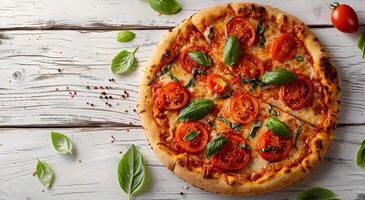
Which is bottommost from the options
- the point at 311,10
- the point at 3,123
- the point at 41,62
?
the point at 3,123

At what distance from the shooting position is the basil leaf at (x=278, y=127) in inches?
161

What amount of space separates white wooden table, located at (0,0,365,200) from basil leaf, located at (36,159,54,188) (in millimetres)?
40

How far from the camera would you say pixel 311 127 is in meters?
4.18

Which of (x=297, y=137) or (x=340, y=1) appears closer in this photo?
(x=297, y=137)

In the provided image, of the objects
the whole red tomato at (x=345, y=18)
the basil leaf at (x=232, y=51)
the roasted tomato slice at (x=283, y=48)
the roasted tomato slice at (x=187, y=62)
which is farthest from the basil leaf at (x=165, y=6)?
the whole red tomato at (x=345, y=18)

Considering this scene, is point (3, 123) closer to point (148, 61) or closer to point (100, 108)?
point (100, 108)

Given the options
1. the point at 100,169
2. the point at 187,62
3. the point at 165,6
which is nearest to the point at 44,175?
the point at 100,169

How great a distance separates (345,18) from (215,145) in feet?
3.96

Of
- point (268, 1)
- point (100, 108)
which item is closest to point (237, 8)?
point (268, 1)

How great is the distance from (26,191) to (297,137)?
1.83 meters

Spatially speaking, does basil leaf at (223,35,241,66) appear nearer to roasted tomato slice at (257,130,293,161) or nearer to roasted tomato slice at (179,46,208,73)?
roasted tomato slice at (179,46,208,73)

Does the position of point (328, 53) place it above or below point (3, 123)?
above

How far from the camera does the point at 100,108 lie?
443 centimetres

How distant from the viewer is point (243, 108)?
420cm
